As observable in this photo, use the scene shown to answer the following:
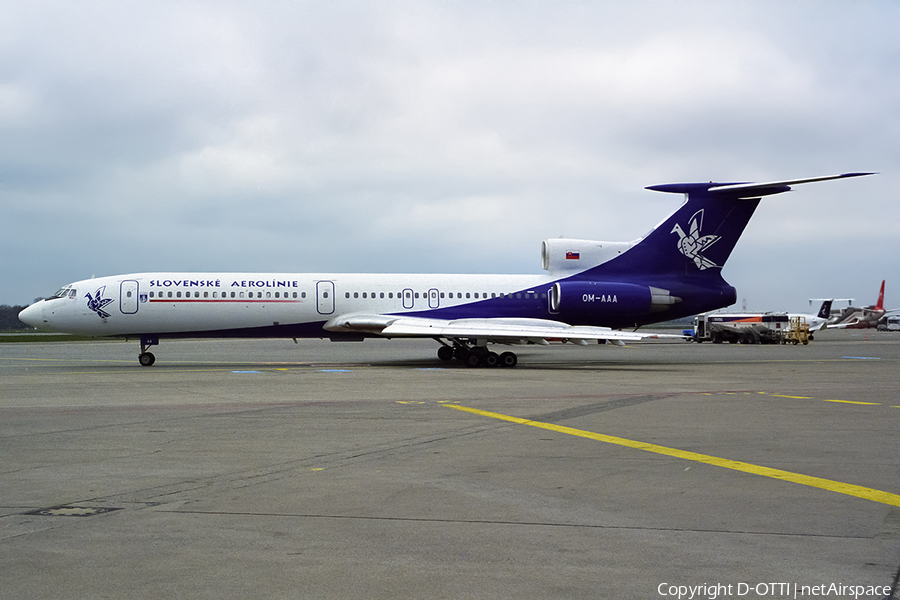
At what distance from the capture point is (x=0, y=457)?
8.19 meters

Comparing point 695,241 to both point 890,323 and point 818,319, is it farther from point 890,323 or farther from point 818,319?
point 890,323

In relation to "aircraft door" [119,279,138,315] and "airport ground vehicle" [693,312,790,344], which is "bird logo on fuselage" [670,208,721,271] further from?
"airport ground vehicle" [693,312,790,344]

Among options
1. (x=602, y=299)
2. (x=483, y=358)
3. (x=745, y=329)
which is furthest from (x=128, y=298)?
(x=745, y=329)

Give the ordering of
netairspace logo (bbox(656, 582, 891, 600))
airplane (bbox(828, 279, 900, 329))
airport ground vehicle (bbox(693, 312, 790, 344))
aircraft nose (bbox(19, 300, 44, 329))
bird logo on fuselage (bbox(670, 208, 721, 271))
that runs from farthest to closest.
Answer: airplane (bbox(828, 279, 900, 329)) < airport ground vehicle (bbox(693, 312, 790, 344)) < bird logo on fuselage (bbox(670, 208, 721, 271)) < aircraft nose (bbox(19, 300, 44, 329)) < netairspace logo (bbox(656, 582, 891, 600))

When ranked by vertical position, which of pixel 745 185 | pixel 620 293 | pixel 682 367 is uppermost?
pixel 745 185

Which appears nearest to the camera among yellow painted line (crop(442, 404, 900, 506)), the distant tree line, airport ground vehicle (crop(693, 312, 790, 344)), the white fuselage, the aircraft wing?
yellow painted line (crop(442, 404, 900, 506))

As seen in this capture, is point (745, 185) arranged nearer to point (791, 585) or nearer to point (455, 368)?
point (455, 368)

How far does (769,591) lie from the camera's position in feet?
13.5

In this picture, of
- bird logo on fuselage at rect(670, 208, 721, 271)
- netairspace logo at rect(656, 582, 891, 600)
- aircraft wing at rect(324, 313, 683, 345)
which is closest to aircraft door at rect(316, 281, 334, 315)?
aircraft wing at rect(324, 313, 683, 345)

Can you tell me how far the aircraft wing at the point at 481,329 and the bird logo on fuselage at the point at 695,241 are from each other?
15.8 ft

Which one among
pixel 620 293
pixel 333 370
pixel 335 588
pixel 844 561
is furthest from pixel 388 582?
pixel 620 293

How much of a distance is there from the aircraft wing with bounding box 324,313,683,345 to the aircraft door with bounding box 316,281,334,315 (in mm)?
420

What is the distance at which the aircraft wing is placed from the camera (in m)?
23.8

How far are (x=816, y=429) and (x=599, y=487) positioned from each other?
5149mm
